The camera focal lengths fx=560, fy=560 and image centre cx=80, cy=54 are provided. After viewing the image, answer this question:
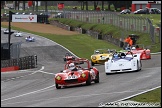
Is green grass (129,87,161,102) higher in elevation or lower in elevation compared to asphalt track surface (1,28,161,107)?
higher

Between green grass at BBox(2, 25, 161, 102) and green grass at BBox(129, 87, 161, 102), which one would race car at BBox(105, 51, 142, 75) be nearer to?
green grass at BBox(129, 87, 161, 102)

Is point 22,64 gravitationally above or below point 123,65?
below

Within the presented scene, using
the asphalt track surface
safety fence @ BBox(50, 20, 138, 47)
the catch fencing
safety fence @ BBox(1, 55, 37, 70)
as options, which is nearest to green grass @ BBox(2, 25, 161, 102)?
safety fence @ BBox(50, 20, 138, 47)

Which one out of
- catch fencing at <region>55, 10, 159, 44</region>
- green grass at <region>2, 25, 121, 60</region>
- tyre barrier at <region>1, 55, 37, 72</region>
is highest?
catch fencing at <region>55, 10, 159, 44</region>

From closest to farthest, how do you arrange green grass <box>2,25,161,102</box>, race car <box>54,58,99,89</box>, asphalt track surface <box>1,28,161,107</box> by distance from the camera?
asphalt track surface <box>1,28,161,107</box>
race car <box>54,58,99,89</box>
green grass <box>2,25,161,102</box>

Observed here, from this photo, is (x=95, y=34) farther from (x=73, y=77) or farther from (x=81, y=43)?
(x=73, y=77)

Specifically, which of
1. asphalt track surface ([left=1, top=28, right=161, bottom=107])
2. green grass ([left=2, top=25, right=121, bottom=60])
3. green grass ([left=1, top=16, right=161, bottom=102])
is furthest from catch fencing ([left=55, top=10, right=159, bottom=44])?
asphalt track surface ([left=1, top=28, right=161, bottom=107])

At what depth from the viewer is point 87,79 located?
2167cm

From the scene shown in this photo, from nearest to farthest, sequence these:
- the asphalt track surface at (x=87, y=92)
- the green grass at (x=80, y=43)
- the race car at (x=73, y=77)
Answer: the asphalt track surface at (x=87, y=92) < the race car at (x=73, y=77) < the green grass at (x=80, y=43)

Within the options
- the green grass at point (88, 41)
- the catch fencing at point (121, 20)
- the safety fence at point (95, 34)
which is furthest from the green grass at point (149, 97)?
the safety fence at point (95, 34)

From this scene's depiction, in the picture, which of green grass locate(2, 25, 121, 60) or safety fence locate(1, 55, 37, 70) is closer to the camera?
safety fence locate(1, 55, 37, 70)

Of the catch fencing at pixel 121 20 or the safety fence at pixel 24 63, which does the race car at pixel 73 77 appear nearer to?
the safety fence at pixel 24 63

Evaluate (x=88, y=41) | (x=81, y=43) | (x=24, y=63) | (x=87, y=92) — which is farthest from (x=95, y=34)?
(x=87, y=92)

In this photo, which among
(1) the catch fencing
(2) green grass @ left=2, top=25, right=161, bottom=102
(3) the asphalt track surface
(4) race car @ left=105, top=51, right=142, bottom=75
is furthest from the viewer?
(2) green grass @ left=2, top=25, right=161, bottom=102
